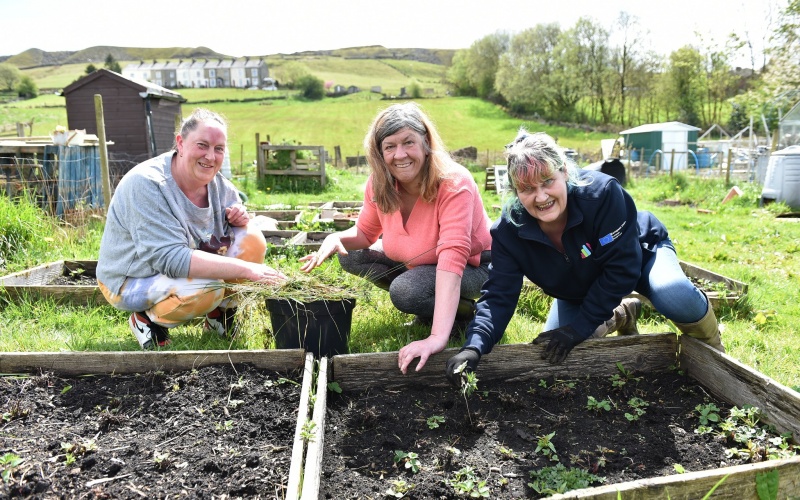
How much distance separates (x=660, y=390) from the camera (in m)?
2.32

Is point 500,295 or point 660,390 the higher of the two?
point 500,295

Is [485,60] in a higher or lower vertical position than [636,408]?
higher

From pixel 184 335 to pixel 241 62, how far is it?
12864cm

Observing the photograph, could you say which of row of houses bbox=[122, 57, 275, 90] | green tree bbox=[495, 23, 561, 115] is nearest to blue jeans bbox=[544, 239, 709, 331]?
green tree bbox=[495, 23, 561, 115]

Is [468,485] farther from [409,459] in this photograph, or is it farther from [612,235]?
[612,235]

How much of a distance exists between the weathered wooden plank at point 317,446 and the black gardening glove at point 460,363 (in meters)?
0.49

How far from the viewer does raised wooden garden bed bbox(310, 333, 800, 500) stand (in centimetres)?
153

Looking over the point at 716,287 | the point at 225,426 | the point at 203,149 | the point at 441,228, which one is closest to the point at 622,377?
the point at 441,228

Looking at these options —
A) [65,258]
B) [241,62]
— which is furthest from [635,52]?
[241,62]

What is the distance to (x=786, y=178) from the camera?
907 cm

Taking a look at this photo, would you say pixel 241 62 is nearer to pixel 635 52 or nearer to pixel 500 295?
pixel 635 52

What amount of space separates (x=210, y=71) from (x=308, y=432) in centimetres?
13013

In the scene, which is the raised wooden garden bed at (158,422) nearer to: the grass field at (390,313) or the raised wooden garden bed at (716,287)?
the grass field at (390,313)

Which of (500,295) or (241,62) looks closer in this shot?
(500,295)
